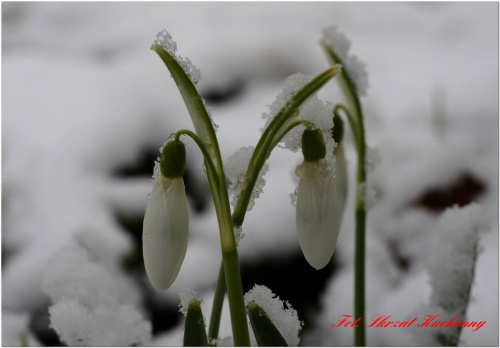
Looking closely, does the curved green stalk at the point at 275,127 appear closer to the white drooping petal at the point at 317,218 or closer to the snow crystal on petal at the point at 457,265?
the white drooping petal at the point at 317,218

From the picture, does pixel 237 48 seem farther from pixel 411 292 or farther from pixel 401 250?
pixel 411 292

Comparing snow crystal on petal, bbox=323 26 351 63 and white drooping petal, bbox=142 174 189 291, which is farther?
snow crystal on petal, bbox=323 26 351 63

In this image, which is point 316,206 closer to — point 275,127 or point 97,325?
point 275,127

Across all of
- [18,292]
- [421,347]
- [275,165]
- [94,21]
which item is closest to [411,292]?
[421,347]

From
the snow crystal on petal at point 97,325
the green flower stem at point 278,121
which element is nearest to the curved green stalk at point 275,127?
the green flower stem at point 278,121

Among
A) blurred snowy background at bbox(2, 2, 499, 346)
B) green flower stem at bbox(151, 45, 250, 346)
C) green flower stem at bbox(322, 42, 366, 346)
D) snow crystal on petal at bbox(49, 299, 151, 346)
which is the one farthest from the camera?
blurred snowy background at bbox(2, 2, 499, 346)

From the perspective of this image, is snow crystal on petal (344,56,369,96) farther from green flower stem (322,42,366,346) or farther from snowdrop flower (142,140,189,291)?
snowdrop flower (142,140,189,291)

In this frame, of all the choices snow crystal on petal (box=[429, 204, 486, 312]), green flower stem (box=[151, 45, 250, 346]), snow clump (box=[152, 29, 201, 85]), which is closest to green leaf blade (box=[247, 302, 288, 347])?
green flower stem (box=[151, 45, 250, 346])

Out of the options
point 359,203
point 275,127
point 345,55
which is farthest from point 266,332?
point 345,55
